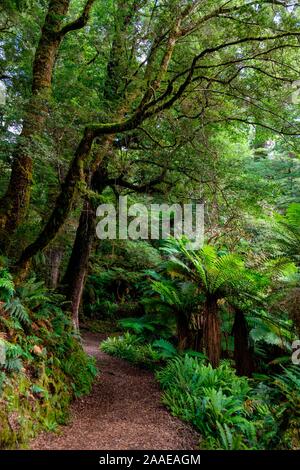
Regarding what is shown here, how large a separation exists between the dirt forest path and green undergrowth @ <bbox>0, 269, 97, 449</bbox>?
158mm

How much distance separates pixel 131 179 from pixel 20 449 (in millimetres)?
5892

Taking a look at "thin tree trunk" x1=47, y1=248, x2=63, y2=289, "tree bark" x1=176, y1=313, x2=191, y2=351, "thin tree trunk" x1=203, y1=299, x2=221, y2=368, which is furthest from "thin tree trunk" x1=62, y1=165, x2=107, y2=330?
"thin tree trunk" x1=203, y1=299, x2=221, y2=368

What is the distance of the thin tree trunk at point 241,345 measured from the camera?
5.22 m

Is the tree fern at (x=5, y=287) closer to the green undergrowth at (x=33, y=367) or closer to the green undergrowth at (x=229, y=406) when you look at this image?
the green undergrowth at (x=33, y=367)

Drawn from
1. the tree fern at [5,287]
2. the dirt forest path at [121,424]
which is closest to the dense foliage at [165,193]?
the tree fern at [5,287]

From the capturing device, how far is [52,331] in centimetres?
448

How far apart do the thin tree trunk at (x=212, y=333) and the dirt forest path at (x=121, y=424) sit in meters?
1.01

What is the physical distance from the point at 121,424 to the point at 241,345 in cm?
268

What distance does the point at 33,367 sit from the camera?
3504mm

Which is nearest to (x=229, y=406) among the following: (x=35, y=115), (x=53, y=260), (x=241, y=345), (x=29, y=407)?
(x=241, y=345)

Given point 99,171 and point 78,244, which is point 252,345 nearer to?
point 78,244

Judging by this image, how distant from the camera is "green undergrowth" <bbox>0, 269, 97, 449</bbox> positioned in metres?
2.76
